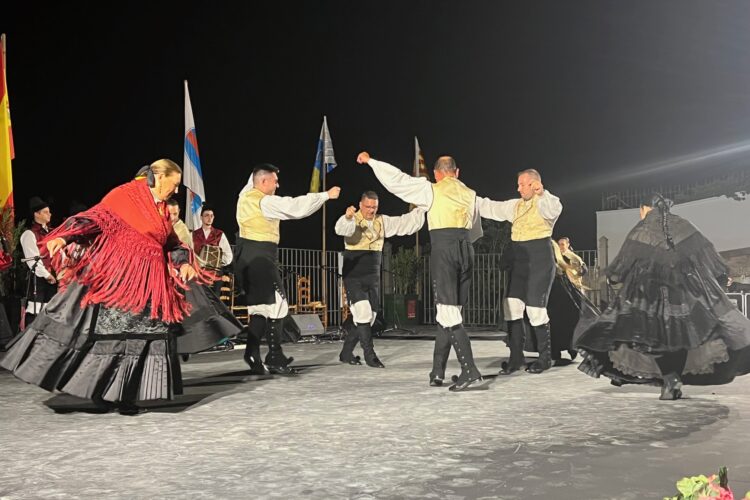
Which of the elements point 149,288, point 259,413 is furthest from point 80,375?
point 259,413

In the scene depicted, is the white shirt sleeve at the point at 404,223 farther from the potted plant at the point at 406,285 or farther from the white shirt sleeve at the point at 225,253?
the potted plant at the point at 406,285

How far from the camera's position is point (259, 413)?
16.6 ft

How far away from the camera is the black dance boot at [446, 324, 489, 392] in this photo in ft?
19.7

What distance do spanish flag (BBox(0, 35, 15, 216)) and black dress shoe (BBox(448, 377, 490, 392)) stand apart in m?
8.25

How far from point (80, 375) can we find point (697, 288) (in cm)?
448

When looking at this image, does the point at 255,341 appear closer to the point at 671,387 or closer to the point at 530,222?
the point at 530,222

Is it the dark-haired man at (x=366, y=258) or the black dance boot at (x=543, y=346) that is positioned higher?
the dark-haired man at (x=366, y=258)

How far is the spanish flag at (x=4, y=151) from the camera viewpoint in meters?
11.5

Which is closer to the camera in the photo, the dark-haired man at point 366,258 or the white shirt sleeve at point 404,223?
the white shirt sleeve at point 404,223

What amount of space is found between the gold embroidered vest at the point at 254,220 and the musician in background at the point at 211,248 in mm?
2479

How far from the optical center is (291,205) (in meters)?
6.88

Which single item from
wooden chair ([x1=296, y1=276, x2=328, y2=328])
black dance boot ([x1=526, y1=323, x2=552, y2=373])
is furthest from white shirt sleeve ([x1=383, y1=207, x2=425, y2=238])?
wooden chair ([x1=296, y1=276, x2=328, y2=328])

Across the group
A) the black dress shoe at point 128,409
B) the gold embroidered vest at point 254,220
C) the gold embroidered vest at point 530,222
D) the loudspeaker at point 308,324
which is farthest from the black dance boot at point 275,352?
the loudspeaker at point 308,324

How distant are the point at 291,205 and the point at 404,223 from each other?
5.45ft
